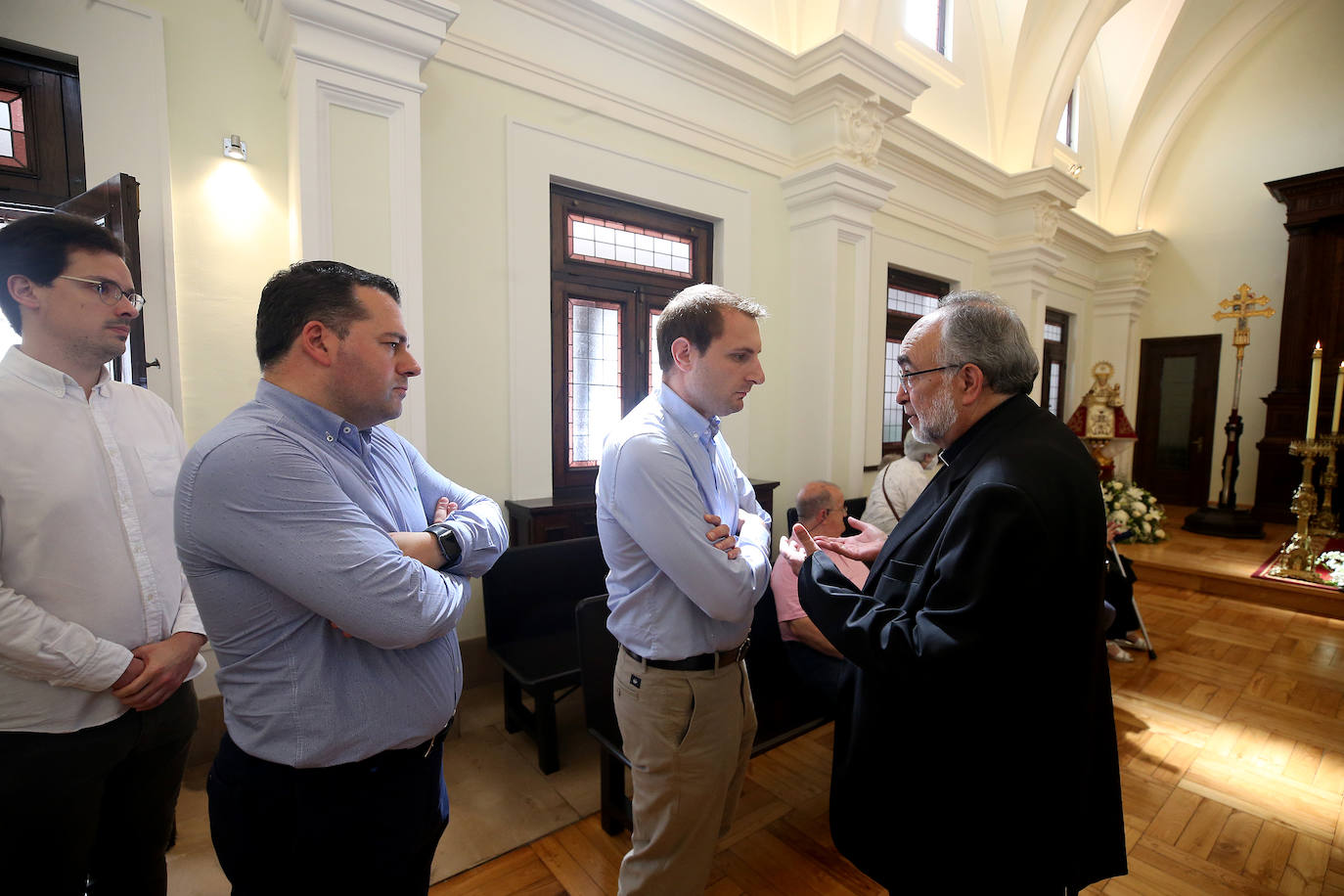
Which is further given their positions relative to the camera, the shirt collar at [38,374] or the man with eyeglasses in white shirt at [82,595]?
the shirt collar at [38,374]

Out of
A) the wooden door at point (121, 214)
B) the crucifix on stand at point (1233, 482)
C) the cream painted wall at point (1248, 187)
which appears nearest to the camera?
the wooden door at point (121, 214)

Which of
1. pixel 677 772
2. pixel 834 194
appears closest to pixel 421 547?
pixel 677 772

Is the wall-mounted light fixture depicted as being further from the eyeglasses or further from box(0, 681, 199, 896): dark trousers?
box(0, 681, 199, 896): dark trousers

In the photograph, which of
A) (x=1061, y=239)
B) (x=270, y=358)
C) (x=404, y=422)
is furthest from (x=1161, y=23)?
(x=270, y=358)

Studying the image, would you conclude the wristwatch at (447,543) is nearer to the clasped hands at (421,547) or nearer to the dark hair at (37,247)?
the clasped hands at (421,547)

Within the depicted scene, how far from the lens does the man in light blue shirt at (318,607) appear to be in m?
0.98

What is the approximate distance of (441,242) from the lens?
3.13m

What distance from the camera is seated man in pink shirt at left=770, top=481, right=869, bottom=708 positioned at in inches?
93.4

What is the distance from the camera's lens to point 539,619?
311 cm

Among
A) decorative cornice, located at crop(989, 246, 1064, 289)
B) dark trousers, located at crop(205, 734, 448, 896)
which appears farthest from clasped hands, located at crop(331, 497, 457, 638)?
decorative cornice, located at crop(989, 246, 1064, 289)

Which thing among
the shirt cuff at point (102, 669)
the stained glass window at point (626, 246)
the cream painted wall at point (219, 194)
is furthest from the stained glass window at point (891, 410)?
the shirt cuff at point (102, 669)

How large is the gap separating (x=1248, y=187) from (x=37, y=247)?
12500mm

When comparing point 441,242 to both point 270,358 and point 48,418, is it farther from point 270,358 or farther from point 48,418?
point 270,358

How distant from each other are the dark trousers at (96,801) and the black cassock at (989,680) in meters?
1.69
